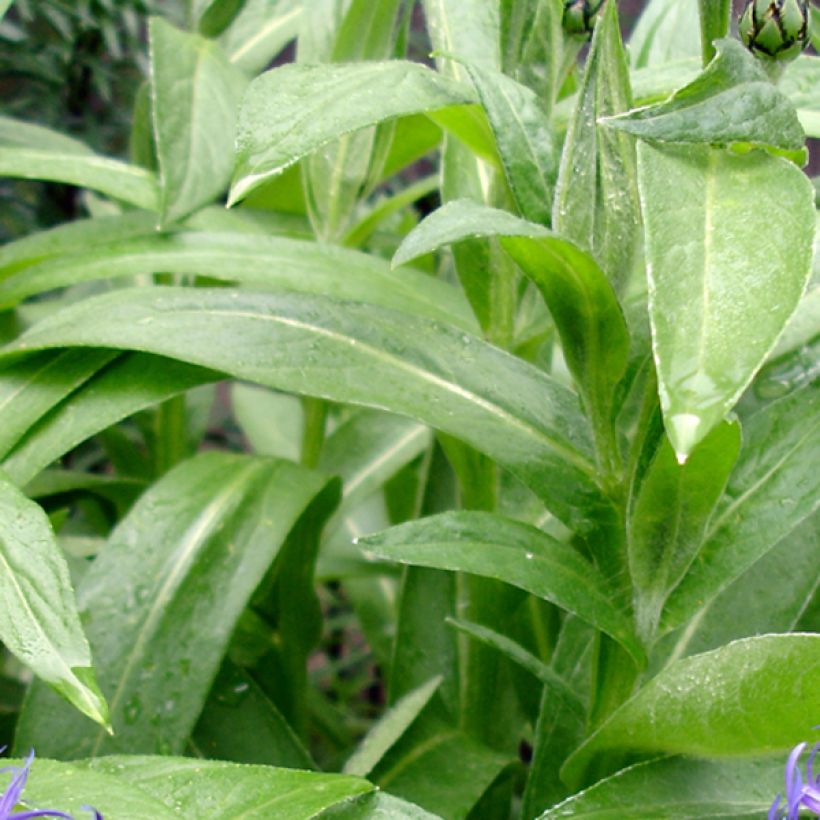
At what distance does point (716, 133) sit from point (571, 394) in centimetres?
18

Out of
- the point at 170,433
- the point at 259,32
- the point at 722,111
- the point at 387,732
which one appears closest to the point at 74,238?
the point at 170,433

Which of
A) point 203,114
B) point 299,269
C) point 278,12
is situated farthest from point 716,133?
point 278,12

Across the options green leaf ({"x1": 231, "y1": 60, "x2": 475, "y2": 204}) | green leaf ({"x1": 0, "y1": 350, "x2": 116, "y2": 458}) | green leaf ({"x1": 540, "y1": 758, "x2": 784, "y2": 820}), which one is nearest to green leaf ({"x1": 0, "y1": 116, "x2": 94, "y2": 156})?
green leaf ({"x1": 0, "y1": 350, "x2": 116, "y2": 458})

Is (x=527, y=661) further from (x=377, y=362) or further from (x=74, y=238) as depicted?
(x=74, y=238)

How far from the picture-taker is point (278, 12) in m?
0.90

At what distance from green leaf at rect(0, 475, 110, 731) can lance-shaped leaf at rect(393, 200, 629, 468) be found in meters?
0.19

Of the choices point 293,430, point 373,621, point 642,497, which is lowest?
point 373,621

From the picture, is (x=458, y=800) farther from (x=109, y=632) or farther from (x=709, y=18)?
(x=709, y=18)

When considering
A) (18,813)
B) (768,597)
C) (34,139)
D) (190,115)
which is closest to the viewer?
(18,813)

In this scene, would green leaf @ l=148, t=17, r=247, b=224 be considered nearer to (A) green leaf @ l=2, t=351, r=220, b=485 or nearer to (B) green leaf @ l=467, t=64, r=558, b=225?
(A) green leaf @ l=2, t=351, r=220, b=485

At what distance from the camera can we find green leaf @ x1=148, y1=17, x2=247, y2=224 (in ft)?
2.15

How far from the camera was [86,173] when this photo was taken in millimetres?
710

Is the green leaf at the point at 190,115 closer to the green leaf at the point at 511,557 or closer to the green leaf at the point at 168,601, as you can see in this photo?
the green leaf at the point at 168,601

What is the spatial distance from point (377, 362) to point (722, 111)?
22cm
